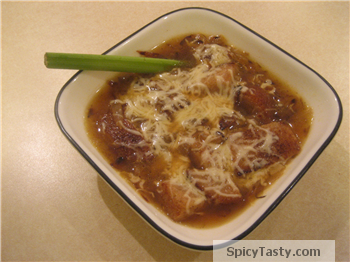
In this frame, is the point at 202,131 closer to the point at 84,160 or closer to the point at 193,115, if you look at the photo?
the point at 193,115

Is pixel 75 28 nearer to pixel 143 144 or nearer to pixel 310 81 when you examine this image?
pixel 143 144

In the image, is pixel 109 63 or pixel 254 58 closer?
pixel 109 63

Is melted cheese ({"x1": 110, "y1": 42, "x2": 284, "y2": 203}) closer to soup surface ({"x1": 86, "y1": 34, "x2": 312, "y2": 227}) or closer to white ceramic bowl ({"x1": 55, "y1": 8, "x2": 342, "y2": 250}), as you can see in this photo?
soup surface ({"x1": 86, "y1": 34, "x2": 312, "y2": 227})

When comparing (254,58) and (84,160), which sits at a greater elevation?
(254,58)

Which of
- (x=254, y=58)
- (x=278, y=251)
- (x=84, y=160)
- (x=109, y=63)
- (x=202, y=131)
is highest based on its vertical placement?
(x=109, y=63)

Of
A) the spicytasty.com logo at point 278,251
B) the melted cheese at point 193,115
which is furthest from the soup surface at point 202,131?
the spicytasty.com logo at point 278,251

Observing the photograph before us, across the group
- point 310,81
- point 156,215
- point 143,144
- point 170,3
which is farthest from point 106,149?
point 170,3

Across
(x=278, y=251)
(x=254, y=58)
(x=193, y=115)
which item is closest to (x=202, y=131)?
(x=193, y=115)
